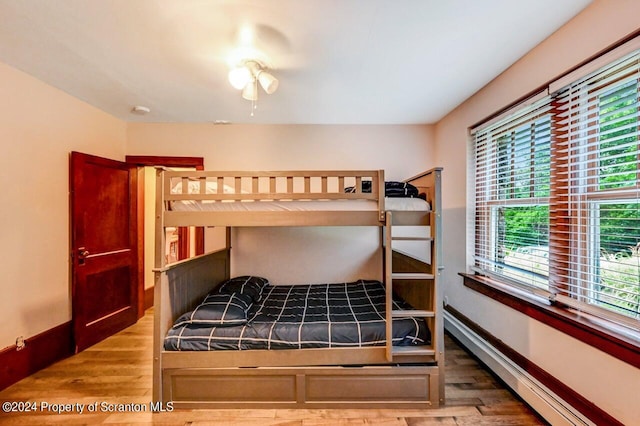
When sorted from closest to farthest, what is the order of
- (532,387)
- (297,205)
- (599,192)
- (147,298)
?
(599,192) → (532,387) → (297,205) → (147,298)

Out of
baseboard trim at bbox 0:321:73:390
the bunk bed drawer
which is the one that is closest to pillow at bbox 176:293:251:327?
the bunk bed drawer

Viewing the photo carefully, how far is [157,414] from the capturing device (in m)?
1.83

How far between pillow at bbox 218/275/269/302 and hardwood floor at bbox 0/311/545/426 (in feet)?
2.96

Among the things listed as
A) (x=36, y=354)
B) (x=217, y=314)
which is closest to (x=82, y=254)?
(x=36, y=354)

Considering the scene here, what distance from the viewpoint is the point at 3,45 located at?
187cm

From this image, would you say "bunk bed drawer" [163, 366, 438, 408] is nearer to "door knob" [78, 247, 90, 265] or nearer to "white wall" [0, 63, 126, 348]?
"white wall" [0, 63, 126, 348]

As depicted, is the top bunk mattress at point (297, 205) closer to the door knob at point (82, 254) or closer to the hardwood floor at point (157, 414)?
the hardwood floor at point (157, 414)

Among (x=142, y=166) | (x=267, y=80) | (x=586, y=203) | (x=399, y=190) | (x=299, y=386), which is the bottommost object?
(x=299, y=386)

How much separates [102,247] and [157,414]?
1.89 meters

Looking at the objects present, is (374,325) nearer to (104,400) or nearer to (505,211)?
(505,211)

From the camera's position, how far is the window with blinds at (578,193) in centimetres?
138

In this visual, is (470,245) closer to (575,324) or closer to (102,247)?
(575,324)

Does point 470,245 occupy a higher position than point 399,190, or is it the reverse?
point 399,190

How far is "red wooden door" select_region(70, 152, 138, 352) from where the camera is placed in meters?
2.60
